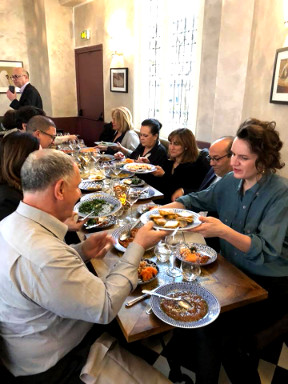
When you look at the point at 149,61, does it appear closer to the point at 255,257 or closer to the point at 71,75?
the point at 71,75

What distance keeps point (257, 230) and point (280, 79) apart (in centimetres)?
176

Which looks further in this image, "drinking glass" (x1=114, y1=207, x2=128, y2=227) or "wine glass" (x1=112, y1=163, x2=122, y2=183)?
"wine glass" (x1=112, y1=163, x2=122, y2=183)

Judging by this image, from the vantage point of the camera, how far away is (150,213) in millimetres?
1645

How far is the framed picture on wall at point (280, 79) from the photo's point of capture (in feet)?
8.41

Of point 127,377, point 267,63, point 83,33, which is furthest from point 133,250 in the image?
point 83,33

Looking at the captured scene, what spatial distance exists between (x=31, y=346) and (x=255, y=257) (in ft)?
3.38

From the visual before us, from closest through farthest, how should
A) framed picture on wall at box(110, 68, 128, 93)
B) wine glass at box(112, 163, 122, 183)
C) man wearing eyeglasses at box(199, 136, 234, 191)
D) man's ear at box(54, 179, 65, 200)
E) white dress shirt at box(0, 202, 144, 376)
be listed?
white dress shirt at box(0, 202, 144, 376)
man's ear at box(54, 179, 65, 200)
man wearing eyeglasses at box(199, 136, 234, 191)
wine glass at box(112, 163, 122, 183)
framed picture on wall at box(110, 68, 128, 93)

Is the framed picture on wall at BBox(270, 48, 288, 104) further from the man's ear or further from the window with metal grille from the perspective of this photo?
the man's ear

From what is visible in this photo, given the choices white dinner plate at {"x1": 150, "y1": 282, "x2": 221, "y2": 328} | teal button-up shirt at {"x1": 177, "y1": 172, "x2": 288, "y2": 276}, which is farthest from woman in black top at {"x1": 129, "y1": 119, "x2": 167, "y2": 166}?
white dinner plate at {"x1": 150, "y1": 282, "x2": 221, "y2": 328}

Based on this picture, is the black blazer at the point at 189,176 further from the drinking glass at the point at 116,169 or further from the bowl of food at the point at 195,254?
the bowl of food at the point at 195,254

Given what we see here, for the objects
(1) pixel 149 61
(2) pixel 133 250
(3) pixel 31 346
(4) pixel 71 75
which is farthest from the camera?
(4) pixel 71 75

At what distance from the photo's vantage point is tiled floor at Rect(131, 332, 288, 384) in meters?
1.74

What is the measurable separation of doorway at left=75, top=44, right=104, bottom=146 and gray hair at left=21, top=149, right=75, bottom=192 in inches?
221

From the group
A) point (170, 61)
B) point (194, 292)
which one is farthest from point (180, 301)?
point (170, 61)
